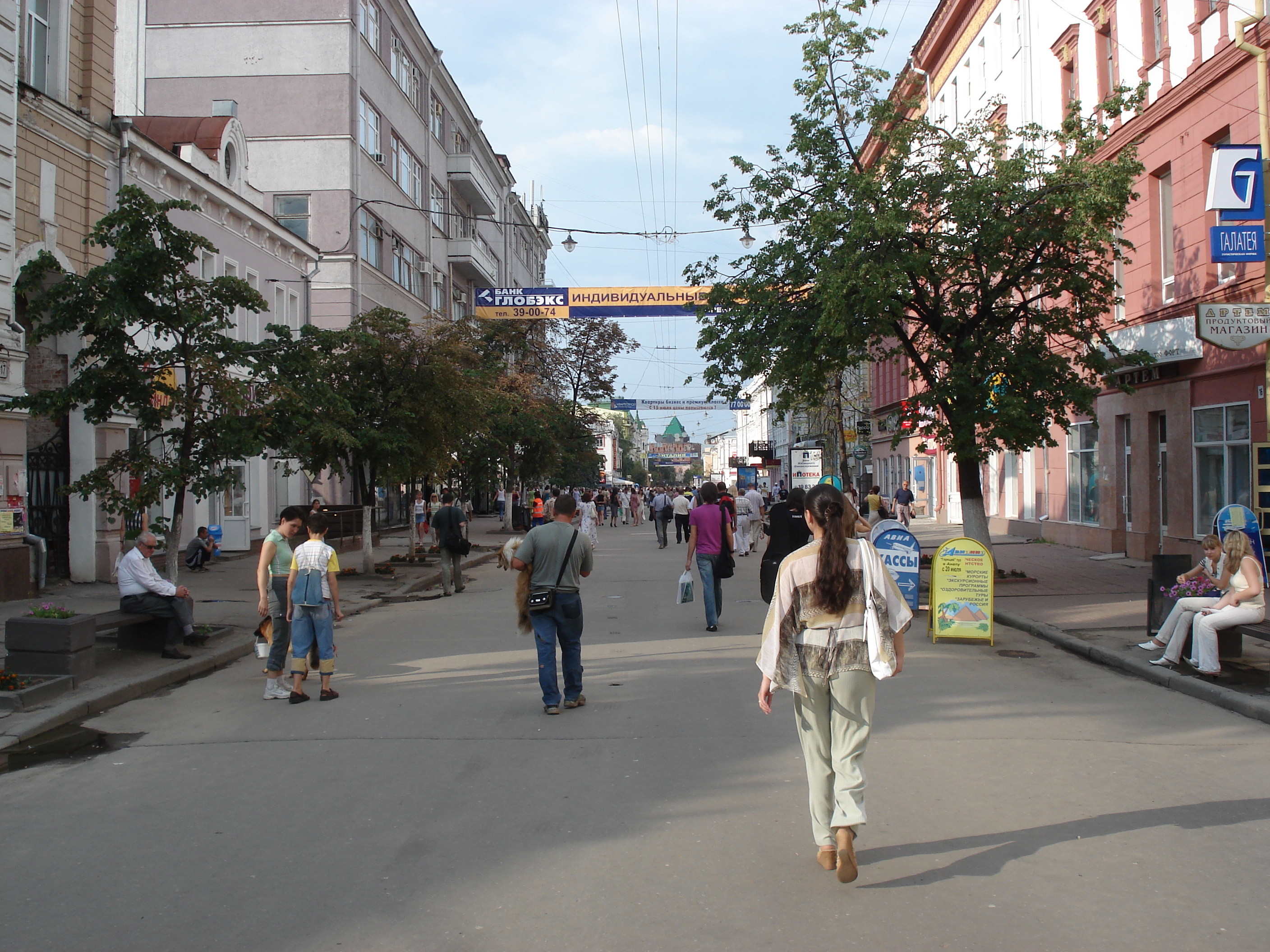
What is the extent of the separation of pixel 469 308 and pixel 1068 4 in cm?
3238

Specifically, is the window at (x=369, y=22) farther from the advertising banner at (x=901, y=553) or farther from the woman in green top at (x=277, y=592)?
the woman in green top at (x=277, y=592)

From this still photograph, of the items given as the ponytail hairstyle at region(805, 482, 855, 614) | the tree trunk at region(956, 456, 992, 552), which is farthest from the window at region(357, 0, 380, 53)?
the ponytail hairstyle at region(805, 482, 855, 614)

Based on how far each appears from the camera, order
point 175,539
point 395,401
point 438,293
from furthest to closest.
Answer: point 438,293 < point 395,401 < point 175,539

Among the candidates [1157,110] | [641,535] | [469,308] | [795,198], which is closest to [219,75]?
[469,308]

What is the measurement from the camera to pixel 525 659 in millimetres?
10719

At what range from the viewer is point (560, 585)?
8.16m

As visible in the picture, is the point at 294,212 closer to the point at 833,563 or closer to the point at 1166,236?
the point at 1166,236

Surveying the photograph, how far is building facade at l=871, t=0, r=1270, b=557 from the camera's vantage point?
17062 mm

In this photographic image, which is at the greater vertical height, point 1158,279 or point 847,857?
point 1158,279

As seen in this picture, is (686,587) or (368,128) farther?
(368,128)

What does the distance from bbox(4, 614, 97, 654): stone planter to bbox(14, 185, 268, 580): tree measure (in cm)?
253

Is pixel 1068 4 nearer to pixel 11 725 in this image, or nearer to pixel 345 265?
pixel 345 265

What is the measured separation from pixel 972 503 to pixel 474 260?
32394 mm

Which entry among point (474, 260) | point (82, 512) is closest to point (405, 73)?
point (474, 260)
